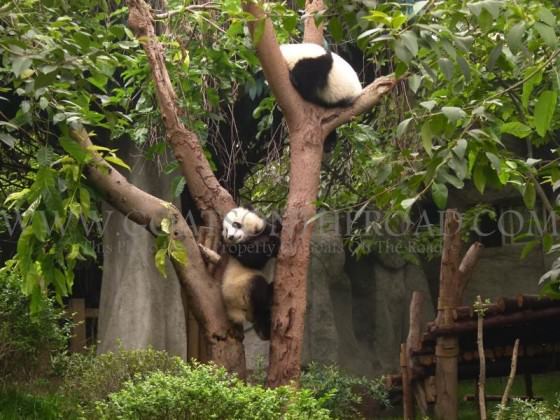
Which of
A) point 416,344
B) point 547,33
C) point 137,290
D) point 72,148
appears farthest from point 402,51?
point 137,290

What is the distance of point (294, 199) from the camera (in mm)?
4762

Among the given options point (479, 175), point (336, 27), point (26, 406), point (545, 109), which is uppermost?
point (336, 27)

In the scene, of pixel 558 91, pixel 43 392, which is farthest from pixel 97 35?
pixel 43 392

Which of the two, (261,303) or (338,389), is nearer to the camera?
(261,303)

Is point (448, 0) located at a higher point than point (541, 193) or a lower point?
higher

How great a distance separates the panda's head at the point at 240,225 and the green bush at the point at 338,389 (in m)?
1.64

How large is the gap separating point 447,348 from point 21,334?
337 cm

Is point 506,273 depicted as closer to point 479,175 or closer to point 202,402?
point 202,402

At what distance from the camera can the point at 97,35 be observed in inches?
181

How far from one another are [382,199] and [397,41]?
835mm

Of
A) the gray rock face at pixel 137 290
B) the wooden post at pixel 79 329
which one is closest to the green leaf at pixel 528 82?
the gray rock face at pixel 137 290

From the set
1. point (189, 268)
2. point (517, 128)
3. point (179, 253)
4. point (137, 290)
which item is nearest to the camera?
point (517, 128)

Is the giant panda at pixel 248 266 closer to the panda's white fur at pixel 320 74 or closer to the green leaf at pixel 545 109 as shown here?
the panda's white fur at pixel 320 74

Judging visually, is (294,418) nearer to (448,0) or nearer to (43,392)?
(448,0)
